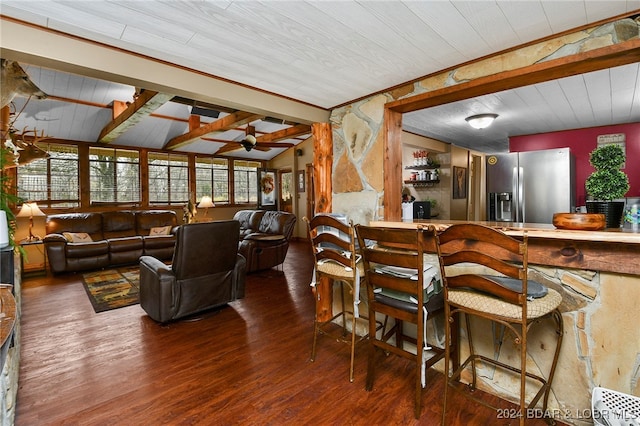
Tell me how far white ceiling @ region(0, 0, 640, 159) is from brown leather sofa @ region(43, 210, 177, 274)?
4756mm

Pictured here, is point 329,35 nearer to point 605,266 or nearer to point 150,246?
point 605,266

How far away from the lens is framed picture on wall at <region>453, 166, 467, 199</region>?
5.95 meters

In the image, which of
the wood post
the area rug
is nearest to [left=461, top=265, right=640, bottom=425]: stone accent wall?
the wood post

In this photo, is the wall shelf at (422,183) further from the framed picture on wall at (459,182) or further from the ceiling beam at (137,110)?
the ceiling beam at (137,110)

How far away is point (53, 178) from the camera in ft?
20.7

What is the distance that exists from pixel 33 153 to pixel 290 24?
2470 millimetres

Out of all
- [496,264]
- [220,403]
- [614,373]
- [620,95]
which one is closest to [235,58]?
[496,264]

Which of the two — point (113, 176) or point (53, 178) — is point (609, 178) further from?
point (53, 178)

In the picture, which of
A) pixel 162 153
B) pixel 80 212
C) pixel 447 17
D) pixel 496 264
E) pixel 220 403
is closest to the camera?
pixel 496 264

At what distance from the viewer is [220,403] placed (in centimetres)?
191

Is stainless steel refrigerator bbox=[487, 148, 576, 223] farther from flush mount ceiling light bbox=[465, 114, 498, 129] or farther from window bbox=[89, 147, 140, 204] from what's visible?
window bbox=[89, 147, 140, 204]

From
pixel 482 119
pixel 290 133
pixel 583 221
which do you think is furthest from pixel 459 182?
pixel 583 221

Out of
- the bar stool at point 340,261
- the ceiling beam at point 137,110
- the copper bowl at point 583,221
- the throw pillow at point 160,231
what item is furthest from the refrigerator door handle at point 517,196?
the throw pillow at point 160,231

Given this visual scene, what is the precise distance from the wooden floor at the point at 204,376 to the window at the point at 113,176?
417 centimetres
